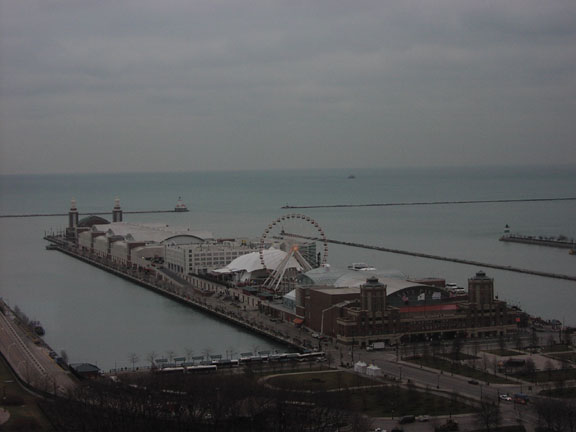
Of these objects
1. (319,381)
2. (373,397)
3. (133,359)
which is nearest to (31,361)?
(133,359)

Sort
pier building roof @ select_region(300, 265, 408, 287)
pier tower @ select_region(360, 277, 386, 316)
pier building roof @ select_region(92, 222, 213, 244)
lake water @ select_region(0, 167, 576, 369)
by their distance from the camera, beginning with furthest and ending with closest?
1. pier building roof @ select_region(92, 222, 213, 244)
2. pier building roof @ select_region(300, 265, 408, 287)
3. lake water @ select_region(0, 167, 576, 369)
4. pier tower @ select_region(360, 277, 386, 316)

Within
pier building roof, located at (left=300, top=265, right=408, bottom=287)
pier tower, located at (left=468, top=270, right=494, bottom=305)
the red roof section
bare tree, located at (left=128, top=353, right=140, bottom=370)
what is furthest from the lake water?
the red roof section

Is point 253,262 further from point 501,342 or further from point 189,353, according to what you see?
point 501,342

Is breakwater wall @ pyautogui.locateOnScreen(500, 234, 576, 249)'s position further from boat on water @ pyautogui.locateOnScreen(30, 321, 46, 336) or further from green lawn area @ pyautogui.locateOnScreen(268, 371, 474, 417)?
green lawn area @ pyautogui.locateOnScreen(268, 371, 474, 417)

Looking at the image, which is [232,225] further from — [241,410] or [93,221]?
[241,410]

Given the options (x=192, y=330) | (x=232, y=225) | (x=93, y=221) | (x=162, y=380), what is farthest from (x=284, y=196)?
(x=162, y=380)
